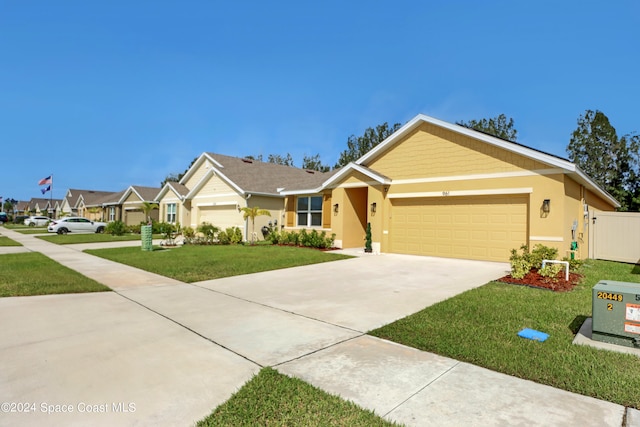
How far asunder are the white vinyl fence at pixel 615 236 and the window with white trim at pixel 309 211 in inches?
489

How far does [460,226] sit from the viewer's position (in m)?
13.5

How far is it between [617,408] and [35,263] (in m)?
15.5

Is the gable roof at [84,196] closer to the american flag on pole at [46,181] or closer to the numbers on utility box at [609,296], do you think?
the american flag on pole at [46,181]

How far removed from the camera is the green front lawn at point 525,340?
3463mm

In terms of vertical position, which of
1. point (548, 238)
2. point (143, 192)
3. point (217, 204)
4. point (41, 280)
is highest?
point (143, 192)

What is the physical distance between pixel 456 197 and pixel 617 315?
9612mm

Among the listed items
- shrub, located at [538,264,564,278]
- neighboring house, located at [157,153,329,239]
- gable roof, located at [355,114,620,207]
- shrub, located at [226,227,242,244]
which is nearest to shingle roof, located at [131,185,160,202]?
neighboring house, located at [157,153,329,239]

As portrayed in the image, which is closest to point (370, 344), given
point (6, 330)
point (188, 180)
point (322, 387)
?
point (322, 387)

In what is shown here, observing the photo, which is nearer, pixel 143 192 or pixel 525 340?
pixel 525 340

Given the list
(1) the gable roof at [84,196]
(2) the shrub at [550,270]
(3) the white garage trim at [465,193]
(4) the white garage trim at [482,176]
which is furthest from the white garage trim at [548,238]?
(1) the gable roof at [84,196]

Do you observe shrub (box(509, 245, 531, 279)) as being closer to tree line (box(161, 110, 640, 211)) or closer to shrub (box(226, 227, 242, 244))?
shrub (box(226, 227, 242, 244))

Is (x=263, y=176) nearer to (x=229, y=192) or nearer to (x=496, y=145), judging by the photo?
(x=229, y=192)

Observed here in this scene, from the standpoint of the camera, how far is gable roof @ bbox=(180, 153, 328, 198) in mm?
20953

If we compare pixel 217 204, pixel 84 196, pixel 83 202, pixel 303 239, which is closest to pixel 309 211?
pixel 303 239
